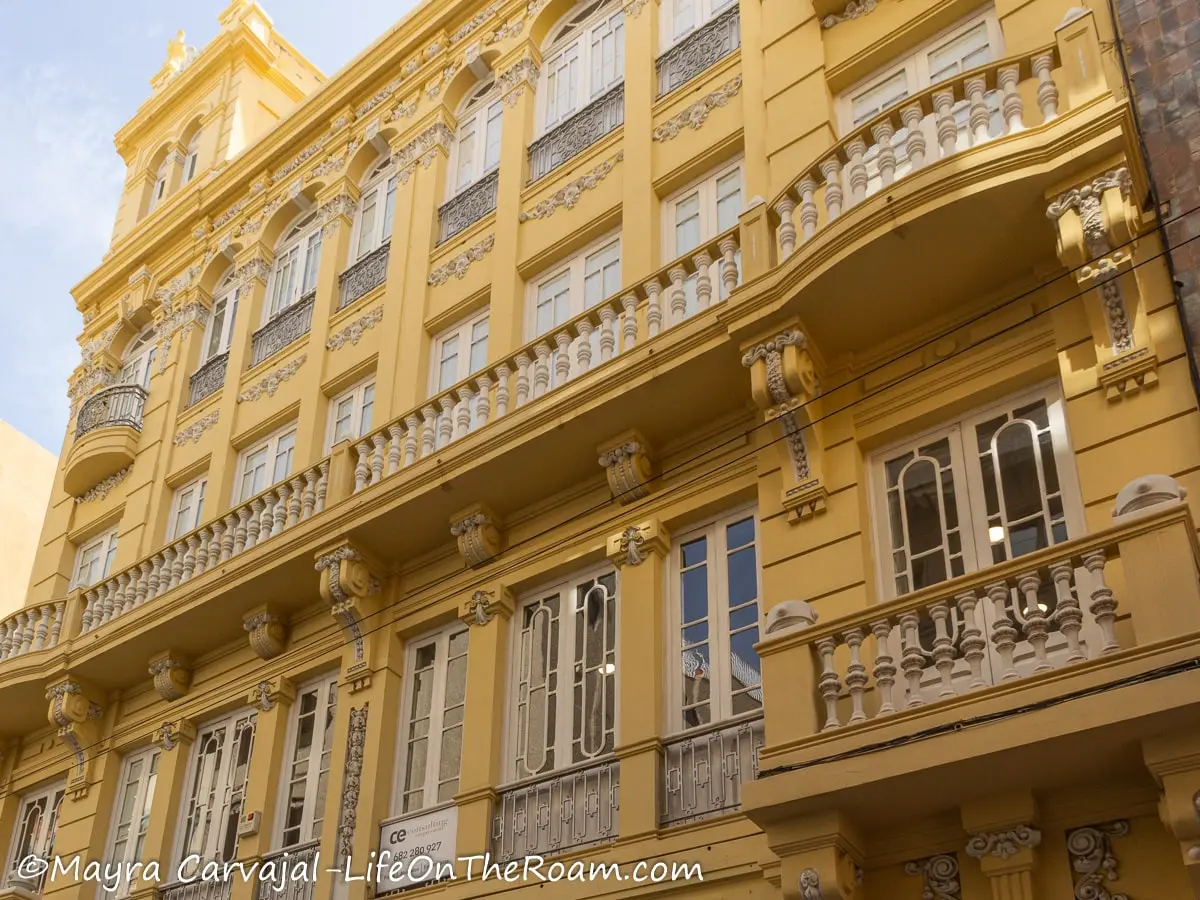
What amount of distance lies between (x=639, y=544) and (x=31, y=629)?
9.94 meters

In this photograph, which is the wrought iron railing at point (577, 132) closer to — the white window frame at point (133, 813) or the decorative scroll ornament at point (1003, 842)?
the white window frame at point (133, 813)

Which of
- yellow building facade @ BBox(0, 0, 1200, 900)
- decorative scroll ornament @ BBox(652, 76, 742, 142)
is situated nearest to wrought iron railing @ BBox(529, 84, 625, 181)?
yellow building facade @ BBox(0, 0, 1200, 900)

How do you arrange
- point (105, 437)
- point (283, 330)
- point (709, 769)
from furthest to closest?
1. point (105, 437)
2. point (283, 330)
3. point (709, 769)

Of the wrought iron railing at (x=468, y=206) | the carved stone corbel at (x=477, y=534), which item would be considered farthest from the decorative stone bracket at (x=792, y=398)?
the wrought iron railing at (x=468, y=206)

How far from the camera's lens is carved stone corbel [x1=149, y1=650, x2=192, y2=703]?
15086mm

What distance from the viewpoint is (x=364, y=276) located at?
16.9 m

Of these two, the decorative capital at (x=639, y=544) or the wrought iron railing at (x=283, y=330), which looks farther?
the wrought iron railing at (x=283, y=330)

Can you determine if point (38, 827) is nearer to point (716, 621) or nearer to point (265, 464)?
point (265, 464)

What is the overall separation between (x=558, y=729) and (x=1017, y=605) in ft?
14.7

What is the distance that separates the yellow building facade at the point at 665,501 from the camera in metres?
8.14

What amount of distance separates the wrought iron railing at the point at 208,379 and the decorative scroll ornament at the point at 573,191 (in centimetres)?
578

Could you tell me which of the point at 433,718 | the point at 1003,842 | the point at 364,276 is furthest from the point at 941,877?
the point at 364,276

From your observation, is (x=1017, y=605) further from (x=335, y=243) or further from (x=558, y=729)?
(x=335, y=243)

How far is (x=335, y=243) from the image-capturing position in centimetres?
1759
